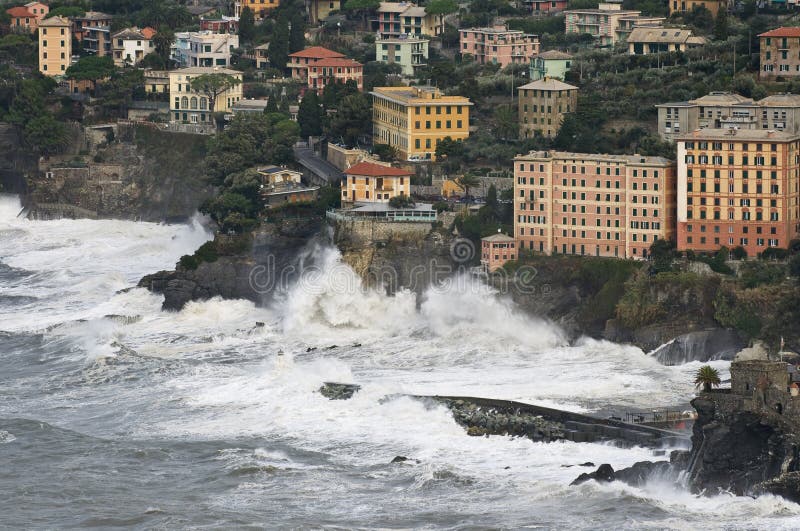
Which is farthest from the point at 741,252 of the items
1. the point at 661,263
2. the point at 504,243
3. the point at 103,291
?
the point at 103,291

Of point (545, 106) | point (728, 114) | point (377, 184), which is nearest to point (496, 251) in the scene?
point (377, 184)

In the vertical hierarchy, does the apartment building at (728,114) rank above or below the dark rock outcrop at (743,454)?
above

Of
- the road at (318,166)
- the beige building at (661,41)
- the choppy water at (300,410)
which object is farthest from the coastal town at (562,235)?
the choppy water at (300,410)

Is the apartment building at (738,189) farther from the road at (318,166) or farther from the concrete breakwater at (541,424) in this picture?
the road at (318,166)

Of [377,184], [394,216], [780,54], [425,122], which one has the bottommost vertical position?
[394,216]

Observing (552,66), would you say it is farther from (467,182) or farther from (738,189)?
(738,189)

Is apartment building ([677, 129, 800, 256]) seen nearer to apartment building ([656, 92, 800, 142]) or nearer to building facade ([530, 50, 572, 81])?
apartment building ([656, 92, 800, 142])
